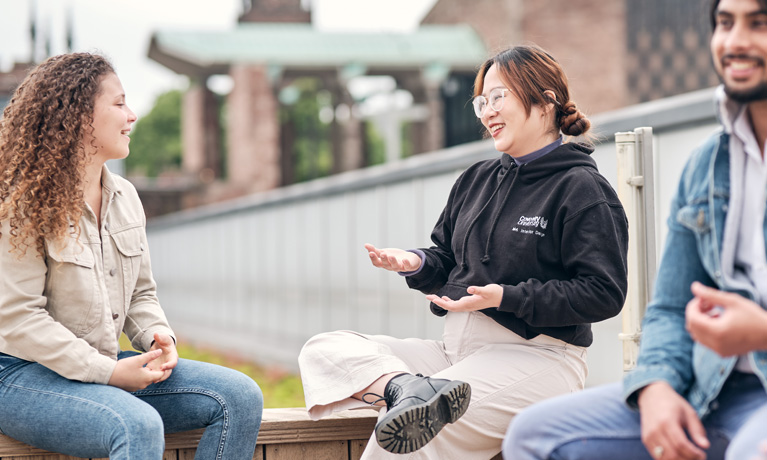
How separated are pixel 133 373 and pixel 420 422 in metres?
0.91

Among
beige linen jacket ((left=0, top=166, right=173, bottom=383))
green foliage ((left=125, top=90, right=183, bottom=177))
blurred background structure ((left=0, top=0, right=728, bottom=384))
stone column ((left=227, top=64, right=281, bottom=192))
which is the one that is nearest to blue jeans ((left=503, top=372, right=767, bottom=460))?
beige linen jacket ((left=0, top=166, right=173, bottom=383))

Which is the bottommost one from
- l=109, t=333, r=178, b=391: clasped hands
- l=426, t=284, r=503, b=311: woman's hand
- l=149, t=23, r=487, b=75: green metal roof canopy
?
l=109, t=333, r=178, b=391: clasped hands

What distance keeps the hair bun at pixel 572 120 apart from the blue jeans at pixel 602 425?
3.74 ft

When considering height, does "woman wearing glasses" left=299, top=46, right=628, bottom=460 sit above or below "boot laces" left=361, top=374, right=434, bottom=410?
above

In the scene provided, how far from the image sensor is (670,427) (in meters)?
1.98

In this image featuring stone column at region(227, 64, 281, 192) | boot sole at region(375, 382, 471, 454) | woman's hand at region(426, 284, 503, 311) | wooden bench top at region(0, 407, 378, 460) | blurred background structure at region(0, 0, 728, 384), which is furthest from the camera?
stone column at region(227, 64, 281, 192)

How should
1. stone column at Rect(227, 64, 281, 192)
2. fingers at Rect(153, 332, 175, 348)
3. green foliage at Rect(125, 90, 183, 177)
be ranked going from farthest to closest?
1. green foliage at Rect(125, 90, 183, 177)
2. stone column at Rect(227, 64, 281, 192)
3. fingers at Rect(153, 332, 175, 348)

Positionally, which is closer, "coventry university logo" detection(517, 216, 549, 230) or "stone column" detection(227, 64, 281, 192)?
"coventry university logo" detection(517, 216, 549, 230)

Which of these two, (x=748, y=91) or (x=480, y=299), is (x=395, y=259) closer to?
(x=480, y=299)

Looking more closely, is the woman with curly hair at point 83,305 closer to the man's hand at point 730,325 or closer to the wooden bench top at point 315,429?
the wooden bench top at point 315,429

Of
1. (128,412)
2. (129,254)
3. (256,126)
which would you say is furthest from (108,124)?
(256,126)

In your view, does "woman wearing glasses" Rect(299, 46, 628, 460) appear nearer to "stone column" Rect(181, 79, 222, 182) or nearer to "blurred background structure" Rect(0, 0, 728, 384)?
"blurred background structure" Rect(0, 0, 728, 384)

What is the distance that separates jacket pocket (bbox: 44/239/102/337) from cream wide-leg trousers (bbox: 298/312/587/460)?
0.71 m

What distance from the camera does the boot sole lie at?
99.7 inches
